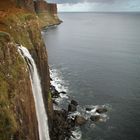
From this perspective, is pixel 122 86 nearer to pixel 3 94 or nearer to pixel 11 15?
pixel 11 15

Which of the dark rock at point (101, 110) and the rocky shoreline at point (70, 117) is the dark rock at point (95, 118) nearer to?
the rocky shoreline at point (70, 117)

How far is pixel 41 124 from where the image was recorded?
3678cm

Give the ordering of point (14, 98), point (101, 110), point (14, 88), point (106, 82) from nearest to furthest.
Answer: point (14, 98), point (14, 88), point (101, 110), point (106, 82)

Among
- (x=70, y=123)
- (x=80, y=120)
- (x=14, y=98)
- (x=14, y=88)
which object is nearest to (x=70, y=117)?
(x=80, y=120)

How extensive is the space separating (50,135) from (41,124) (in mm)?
6031

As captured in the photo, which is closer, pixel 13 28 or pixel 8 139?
pixel 8 139

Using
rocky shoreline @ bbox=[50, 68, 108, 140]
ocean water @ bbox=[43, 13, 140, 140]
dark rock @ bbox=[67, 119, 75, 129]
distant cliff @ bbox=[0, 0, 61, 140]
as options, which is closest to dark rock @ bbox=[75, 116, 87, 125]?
rocky shoreline @ bbox=[50, 68, 108, 140]

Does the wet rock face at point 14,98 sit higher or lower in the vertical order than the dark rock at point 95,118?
higher

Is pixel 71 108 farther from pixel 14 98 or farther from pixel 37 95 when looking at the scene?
pixel 14 98

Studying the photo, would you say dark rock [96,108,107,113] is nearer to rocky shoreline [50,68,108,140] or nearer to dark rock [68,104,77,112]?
rocky shoreline [50,68,108,140]

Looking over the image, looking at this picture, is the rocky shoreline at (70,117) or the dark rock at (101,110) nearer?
the rocky shoreline at (70,117)

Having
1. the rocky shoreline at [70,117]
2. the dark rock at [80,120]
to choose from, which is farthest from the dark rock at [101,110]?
the dark rock at [80,120]

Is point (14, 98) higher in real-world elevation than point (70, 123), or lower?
higher

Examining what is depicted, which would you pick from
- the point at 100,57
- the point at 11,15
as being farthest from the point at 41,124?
the point at 100,57
